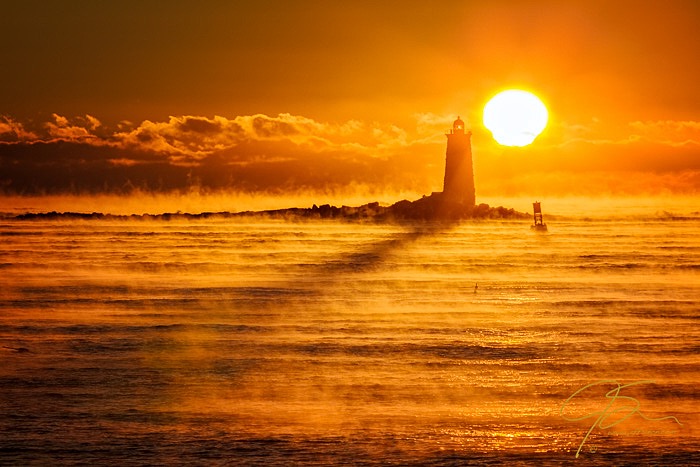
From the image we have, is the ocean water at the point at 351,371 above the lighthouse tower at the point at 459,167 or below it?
below

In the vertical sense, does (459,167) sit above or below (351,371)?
above

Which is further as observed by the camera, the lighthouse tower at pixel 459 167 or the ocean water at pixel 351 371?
the lighthouse tower at pixel 459 167

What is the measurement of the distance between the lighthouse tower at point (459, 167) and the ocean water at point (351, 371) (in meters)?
37.7

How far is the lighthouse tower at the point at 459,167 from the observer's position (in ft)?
228

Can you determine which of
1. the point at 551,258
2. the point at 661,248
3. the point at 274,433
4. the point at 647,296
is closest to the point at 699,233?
the point at 661,248

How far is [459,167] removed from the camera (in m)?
70.8

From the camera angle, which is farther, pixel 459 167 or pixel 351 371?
pixel 459 167

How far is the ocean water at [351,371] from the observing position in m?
9.30

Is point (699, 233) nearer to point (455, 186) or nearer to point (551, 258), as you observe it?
point (455, 186)

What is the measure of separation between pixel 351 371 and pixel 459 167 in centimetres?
5853

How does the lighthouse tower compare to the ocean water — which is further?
the lighthouse tower

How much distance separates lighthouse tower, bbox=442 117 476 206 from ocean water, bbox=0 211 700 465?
1482 inches

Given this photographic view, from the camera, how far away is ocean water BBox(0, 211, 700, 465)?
9.30 metres

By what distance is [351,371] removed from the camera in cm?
1339
